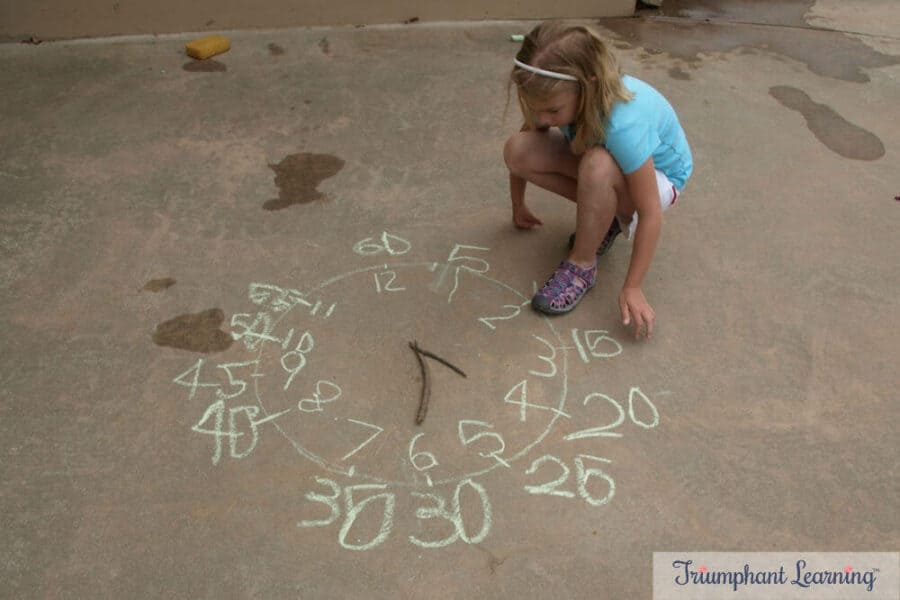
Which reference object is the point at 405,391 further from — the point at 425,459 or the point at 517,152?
the point at 517,152

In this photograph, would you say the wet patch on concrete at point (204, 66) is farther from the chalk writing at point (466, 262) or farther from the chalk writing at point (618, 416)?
the chalk writing at point (618, 416)

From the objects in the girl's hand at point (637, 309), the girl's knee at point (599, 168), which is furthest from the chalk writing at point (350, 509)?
the girl's knee at point (599, 168)

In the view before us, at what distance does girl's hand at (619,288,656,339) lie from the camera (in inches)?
78.8

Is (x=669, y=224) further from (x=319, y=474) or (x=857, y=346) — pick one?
(x=319, y=474)

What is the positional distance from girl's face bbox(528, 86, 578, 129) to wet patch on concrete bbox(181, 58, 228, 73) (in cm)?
229

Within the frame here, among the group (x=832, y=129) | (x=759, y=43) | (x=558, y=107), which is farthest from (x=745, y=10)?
(x=558, y=107)

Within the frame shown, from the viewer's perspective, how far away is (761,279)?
2.29 m

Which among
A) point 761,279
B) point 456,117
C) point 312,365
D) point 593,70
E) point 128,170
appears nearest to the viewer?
point 593,70

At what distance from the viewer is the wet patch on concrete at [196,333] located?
204 cm

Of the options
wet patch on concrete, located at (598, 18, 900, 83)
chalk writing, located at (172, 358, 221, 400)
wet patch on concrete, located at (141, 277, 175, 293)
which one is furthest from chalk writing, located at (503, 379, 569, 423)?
wet patch on concrete, located at (598, 18, 900, 83)

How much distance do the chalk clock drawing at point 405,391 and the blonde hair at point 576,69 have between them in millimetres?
649

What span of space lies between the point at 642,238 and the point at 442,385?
0.69 metres

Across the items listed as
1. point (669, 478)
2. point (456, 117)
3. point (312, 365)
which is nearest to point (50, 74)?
point (456, 117)

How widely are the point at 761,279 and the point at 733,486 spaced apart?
0.86 metres
